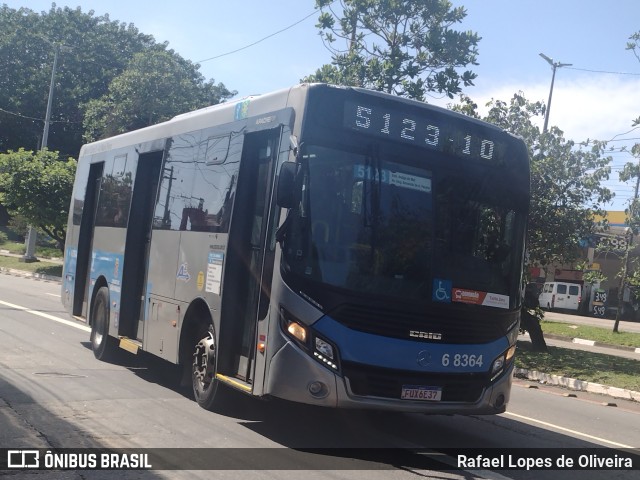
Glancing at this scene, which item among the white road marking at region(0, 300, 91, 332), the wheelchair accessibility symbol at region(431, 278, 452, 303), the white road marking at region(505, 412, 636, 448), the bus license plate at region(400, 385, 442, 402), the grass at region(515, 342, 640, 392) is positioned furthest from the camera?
the white road marking at region(0, 300, 91, 332)

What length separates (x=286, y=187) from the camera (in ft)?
21.3

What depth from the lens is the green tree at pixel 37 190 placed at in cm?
3294

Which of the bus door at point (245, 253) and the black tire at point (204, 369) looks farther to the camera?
the black tire at point (204, 369)

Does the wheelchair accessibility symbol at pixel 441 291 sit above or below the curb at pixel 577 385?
above

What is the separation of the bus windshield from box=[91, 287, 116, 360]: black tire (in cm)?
548

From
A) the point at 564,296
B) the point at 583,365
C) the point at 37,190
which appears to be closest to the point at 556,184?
the point at 583,365

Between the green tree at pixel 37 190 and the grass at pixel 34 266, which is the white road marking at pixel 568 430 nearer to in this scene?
the grass at pixel 34 266

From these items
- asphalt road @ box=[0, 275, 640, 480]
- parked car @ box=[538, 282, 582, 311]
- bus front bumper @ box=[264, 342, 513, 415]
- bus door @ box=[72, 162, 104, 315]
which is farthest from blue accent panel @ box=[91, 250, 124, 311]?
parked car @ box=[538, 282, 582, 311]

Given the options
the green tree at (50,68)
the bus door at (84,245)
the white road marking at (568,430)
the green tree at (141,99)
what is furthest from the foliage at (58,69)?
the white road marking at (568,430)

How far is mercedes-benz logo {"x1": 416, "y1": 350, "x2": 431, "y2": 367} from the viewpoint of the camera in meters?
A: 6.82

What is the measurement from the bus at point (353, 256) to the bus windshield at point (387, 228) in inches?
0.5

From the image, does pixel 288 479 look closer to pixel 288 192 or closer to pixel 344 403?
pixel 344 403

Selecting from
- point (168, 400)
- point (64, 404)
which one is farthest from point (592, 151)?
point (64, 404)

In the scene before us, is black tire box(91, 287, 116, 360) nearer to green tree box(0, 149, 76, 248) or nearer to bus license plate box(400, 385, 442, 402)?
bus license plate box(400, 385, 442, 402)
